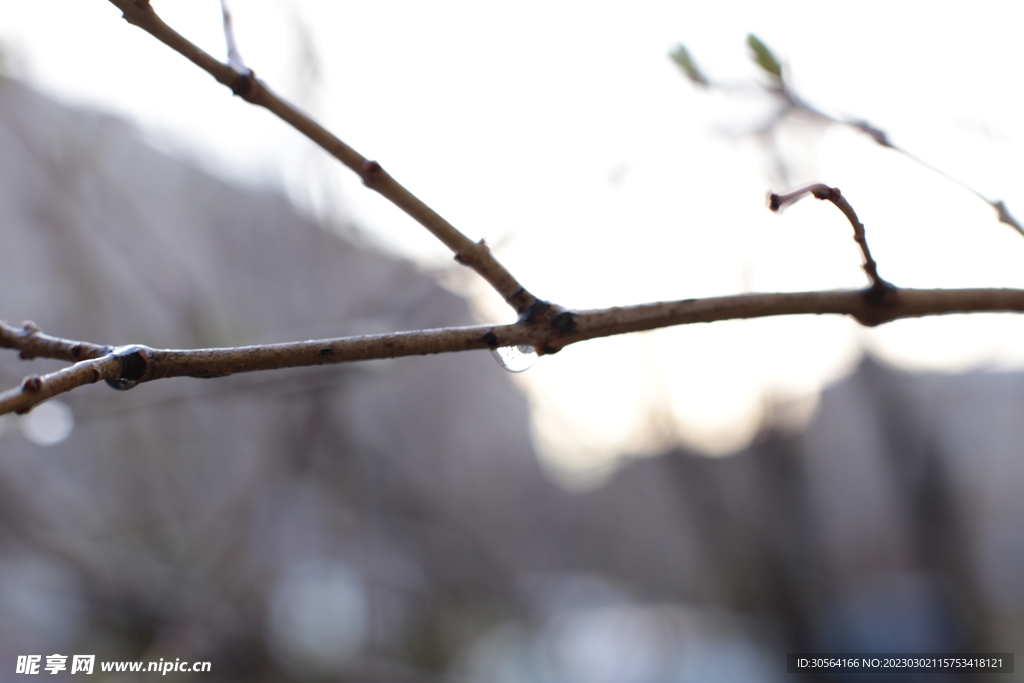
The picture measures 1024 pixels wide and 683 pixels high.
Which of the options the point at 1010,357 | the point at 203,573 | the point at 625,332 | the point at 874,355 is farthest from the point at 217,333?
the point at 1010,357

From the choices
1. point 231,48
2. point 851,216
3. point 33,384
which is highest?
point 231,48

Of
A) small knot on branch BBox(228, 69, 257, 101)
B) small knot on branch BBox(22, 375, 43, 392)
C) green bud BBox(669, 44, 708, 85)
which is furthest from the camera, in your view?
green bud BBox(669, 44, 708, 85)

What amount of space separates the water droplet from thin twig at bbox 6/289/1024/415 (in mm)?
29

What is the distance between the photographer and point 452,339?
30 centimetres

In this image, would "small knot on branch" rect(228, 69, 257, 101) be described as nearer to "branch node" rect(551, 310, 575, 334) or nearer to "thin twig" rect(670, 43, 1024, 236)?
"branch node" rect(551, 310, 575, 334)

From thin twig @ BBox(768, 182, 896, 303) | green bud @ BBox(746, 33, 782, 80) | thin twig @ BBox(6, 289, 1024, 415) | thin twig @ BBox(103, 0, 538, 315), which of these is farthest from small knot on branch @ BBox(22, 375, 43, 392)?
Answer: green bud @ BBox(746, 33, 782, 80)

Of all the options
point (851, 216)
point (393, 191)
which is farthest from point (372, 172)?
point (851, 216)

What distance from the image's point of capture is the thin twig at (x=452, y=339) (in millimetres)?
261

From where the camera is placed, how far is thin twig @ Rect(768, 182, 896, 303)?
0.31 meters

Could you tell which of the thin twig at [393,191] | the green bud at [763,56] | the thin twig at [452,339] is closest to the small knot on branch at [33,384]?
the thin twig at [452,339]

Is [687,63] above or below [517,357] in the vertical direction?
above

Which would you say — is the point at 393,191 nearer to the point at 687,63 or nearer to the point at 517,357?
the point at 517,357

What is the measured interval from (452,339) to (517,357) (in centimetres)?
7

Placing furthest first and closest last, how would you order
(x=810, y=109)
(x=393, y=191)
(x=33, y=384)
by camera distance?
(x=810, y=109), (x=393, y=191), (x=33, y=384)
